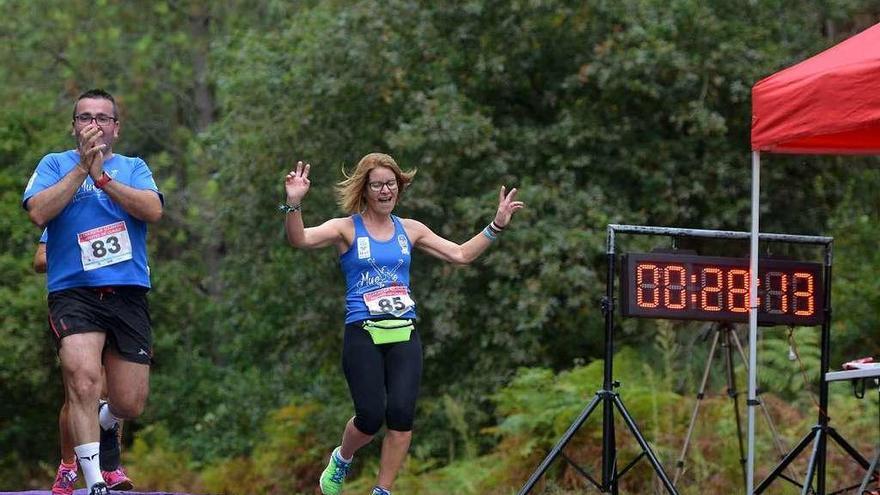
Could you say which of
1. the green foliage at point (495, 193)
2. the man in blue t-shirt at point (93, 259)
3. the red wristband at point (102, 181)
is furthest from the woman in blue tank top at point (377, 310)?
the green foliage at point (495, 193)

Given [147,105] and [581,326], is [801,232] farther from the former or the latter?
[147,105]

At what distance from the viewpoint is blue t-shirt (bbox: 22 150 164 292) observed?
715 centimetres

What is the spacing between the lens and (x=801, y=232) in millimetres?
16203

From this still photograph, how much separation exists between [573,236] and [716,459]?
3297mm

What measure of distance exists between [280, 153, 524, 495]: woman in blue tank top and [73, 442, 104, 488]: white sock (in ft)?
4.28

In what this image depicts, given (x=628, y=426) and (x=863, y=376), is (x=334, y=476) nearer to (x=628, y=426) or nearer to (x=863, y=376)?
(x=628, y=426)

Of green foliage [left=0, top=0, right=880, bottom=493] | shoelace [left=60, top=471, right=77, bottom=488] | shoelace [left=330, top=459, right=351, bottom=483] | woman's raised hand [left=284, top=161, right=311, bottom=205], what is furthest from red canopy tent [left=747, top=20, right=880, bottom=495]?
green foliage [left=0, top=0, right=880, bottom=493]

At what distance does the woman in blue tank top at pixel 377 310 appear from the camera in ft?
25.0

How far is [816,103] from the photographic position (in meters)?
7.66

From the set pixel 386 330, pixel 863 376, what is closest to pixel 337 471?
pixel 386 330

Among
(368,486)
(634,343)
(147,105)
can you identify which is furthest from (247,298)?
(147,105)

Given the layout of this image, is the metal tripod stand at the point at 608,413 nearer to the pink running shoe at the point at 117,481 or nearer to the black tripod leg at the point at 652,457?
the black tripod leg at the point at 652,457

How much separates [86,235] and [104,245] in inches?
3.8

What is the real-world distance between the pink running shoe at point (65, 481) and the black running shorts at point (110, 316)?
73 centimetres
